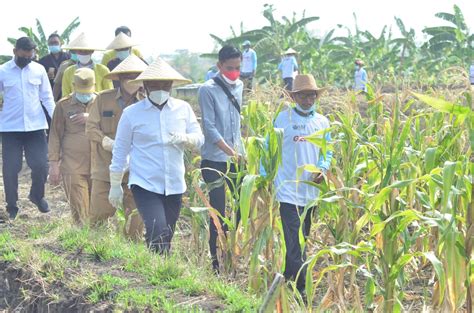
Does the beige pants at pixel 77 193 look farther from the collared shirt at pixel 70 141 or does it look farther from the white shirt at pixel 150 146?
the white shirt at pixel 150 146

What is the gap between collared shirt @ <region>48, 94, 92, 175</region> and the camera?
9789 mm

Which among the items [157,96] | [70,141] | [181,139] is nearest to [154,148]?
[181,139]

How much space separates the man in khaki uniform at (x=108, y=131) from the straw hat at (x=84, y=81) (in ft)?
1.73

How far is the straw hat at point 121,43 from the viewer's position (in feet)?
35.3

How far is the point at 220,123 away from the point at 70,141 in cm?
170

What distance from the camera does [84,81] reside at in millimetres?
9711

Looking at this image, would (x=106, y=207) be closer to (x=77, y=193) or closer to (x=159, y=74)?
(x=77, y=193)

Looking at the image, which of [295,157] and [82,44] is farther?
[82,44]

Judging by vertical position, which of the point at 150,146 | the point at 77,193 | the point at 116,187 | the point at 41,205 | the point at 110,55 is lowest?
the point at 41,205

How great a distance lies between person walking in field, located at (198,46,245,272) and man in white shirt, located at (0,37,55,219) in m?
2.64

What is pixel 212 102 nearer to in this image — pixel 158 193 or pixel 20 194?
pixel 158 193

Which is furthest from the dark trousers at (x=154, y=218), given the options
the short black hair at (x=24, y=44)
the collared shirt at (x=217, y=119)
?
the short black hair at (x=24, y=44)

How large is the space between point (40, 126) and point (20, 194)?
10.2 ft

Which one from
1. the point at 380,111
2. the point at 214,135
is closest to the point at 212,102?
the point at 214,135
